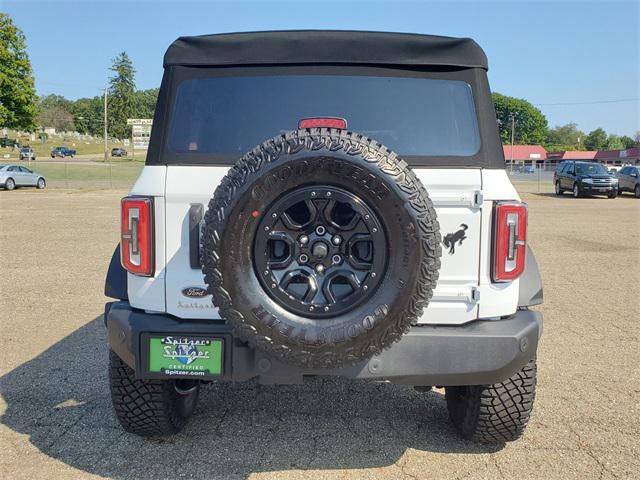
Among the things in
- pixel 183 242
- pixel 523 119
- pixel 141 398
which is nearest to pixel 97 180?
pixel 141 398

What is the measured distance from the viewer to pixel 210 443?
3.44 meters

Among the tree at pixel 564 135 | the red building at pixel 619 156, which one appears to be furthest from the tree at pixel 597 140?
the red building at pixel 619 156

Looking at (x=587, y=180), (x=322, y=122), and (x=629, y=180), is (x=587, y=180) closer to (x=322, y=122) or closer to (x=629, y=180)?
(x=629, y=180)

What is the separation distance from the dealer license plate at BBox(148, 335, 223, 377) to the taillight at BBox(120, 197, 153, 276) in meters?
0.36

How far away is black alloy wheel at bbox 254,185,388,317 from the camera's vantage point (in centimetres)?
253

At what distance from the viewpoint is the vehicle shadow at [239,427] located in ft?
10.5

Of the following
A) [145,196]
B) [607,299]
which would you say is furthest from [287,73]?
[607,299]

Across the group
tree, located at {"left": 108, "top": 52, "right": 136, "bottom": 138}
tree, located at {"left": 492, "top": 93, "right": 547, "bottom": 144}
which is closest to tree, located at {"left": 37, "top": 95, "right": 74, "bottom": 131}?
tree, located at {"left": 108, "top": 52, "right": 136, "bottom": 138}

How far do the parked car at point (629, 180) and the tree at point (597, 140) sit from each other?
446 ft

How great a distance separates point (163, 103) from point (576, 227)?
14.5 meters

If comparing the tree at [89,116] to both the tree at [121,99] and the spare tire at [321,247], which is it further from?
the spare tire at [321,247]

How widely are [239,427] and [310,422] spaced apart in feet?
1.45

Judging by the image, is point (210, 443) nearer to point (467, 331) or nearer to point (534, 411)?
point (467, 331)

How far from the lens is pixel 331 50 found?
3.03 metres
